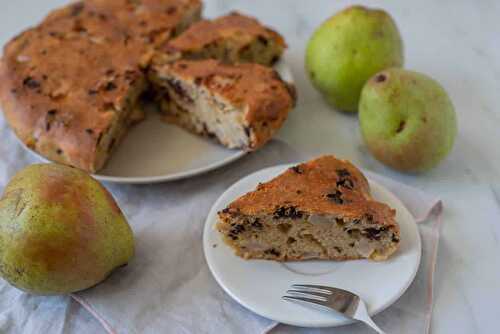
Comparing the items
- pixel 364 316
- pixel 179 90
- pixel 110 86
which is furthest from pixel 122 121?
pixel 364 316

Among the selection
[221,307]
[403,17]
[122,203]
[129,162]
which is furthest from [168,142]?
[403,17]

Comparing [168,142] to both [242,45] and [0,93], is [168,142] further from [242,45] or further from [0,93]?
[0,93]

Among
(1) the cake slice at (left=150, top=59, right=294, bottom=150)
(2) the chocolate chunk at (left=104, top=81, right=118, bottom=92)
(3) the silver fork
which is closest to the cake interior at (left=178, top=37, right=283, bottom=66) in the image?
(1) the cake slice at (left=150, top=59, right=294, bottom=150)

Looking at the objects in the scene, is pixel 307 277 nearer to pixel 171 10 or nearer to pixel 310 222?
pixel 310 222

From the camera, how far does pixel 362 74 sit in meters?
2.44

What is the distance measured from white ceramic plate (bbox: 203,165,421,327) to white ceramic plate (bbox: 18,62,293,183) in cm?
36

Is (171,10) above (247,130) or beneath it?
above

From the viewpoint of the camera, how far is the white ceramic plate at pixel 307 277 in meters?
1.71

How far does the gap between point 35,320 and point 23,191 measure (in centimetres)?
42

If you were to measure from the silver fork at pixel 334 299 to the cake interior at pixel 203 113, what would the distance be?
2.45 feet

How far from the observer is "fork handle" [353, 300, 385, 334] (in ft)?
5.47

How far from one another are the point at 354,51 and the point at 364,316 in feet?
3.90

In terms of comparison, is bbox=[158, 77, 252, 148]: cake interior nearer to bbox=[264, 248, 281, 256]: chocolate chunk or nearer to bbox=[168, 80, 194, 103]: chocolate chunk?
bbox=[168, 80, 194, 103]: chocolate chunk

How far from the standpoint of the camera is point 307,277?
184cm
